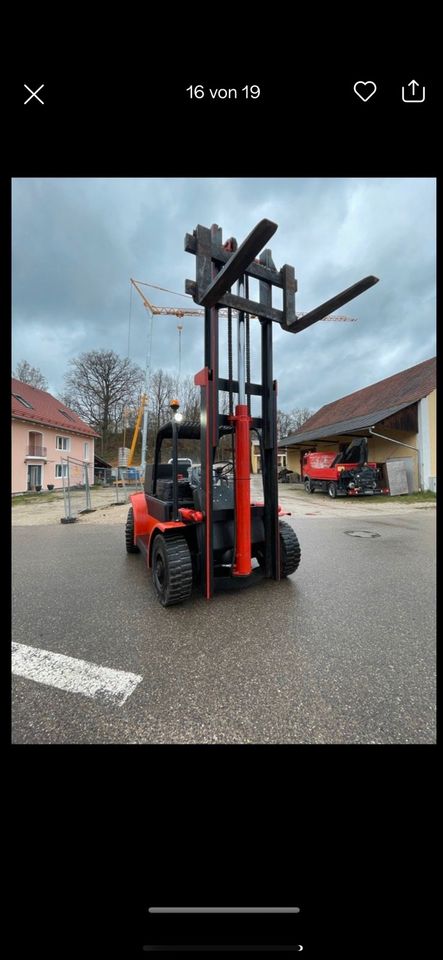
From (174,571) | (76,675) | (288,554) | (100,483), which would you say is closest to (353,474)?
(288,554)

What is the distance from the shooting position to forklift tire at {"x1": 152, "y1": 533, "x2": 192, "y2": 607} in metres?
2.70

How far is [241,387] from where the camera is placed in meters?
3.02

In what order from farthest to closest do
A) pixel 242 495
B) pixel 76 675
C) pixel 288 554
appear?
1. pixel 288 554
2. pixel 242 495
3. pixel 76 675

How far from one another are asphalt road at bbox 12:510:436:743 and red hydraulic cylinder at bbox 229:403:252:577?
0.37 meters

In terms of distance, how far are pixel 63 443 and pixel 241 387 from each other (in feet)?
68.7
